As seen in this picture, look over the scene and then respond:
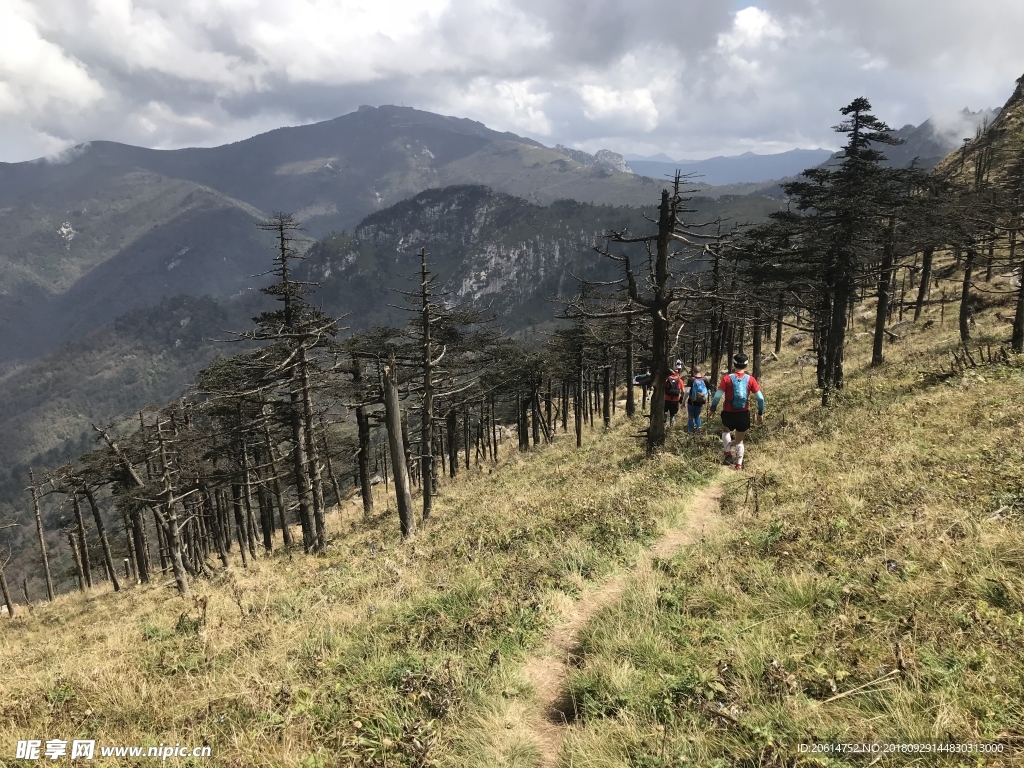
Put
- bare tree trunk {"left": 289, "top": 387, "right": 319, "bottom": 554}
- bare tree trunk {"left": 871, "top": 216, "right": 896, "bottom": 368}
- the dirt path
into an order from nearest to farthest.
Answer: the dirt path
bare tree trunk {"left": 289, "top": 387, "right": 319, "bottom": 554}
bare tree trunk {"left": 871, "top": 216, "right": 896, "bottom": 368}

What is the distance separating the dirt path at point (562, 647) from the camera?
4.29m

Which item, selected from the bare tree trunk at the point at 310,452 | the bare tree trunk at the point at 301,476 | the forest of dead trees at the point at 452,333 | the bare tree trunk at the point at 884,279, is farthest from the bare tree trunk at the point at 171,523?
the bare tree trunk at the point at 884,279

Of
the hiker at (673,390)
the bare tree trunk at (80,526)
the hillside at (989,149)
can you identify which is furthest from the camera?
the hillside at (989,149)

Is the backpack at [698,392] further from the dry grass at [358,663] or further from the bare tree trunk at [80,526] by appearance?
the bare tree trunk at [80,526]

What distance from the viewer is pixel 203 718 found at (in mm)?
5016

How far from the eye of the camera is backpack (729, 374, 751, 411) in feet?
36.2

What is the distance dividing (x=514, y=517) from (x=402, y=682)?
7190 millimetres

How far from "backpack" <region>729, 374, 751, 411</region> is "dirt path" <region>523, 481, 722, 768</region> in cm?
324

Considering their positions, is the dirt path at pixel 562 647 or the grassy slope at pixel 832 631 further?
the dirt path at pixel 562 647

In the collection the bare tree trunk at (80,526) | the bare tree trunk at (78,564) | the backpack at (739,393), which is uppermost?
the backpack at (739,393)

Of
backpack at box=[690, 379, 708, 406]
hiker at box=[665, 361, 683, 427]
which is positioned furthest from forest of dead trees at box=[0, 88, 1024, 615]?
hiker at box=[665, 361, 683, 427]

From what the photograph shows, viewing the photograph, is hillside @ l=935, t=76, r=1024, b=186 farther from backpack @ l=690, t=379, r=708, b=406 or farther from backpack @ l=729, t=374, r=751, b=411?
backpack @ l=729, t=374, r=751, b=411

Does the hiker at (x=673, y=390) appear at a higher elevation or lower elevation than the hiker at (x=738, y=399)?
lower

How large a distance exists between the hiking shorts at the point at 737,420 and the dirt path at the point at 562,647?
10.1 ft
